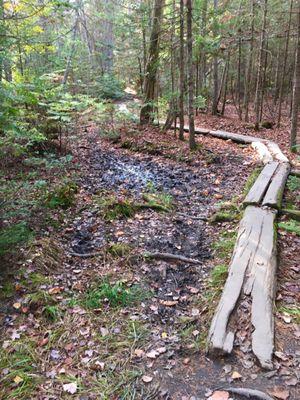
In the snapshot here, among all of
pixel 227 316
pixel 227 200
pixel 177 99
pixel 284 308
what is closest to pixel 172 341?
pixel 227 316

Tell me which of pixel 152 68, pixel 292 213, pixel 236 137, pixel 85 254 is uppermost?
pixel 152 68

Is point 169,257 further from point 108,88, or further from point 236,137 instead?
point 108,88

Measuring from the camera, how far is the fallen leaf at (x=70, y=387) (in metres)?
3.20

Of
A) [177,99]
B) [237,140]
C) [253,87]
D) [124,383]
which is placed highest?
[253,87]

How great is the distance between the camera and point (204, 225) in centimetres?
654

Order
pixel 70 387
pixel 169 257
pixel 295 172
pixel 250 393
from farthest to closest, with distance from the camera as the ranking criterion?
pixel 295 172 < pixel 169 257 < pixel 70 387 < pixel 250 393

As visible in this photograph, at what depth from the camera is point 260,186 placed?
7.41 m

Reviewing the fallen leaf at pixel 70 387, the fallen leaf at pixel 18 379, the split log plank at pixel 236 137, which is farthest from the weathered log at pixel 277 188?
the fallen leaf at pixel 18 379

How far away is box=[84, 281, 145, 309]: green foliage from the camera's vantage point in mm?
4375

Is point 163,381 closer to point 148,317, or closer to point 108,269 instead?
point 148,317

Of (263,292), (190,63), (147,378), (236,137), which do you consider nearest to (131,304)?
(147,378)

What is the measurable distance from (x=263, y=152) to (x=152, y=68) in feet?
19.1

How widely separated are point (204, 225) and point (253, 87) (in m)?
21.9

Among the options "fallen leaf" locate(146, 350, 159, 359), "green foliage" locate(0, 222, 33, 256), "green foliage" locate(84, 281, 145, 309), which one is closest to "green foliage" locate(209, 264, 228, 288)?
"green foliage" locate(84, 281, 145, 309)
